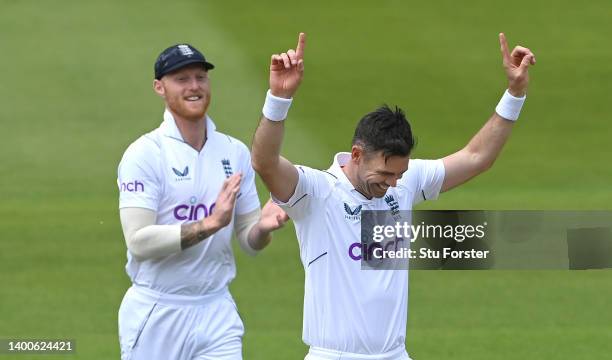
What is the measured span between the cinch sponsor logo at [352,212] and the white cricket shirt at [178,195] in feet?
3.46

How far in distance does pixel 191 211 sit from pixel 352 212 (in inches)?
49.1

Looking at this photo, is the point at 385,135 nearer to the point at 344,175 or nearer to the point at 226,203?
the point at 344,175

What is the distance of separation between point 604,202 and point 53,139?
8097 mm

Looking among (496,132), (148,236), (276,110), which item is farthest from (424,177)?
(148,236)

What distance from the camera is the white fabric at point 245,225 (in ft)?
29.6

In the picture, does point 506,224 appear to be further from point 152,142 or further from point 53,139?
point 152,142

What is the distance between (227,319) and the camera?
29.2ft

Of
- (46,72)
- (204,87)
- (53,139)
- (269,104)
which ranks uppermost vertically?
(46,72)

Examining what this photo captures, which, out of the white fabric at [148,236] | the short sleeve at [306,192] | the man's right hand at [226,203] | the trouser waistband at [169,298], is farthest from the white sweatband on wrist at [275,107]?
the trouser waistband at [169,298]

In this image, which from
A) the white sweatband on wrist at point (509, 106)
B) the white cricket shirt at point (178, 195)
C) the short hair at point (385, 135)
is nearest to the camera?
the short hair at point (385, 135)

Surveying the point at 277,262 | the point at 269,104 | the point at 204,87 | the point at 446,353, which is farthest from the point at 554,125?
the point at 269,104

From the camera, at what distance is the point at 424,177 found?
846 cm

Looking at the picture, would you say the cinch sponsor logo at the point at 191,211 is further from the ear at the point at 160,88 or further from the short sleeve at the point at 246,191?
the ear at the point at 160,88

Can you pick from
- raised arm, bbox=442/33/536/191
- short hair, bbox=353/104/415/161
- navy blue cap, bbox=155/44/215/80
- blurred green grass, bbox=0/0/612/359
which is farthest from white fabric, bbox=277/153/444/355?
blurred green grass, bbox=0/0/612/359
